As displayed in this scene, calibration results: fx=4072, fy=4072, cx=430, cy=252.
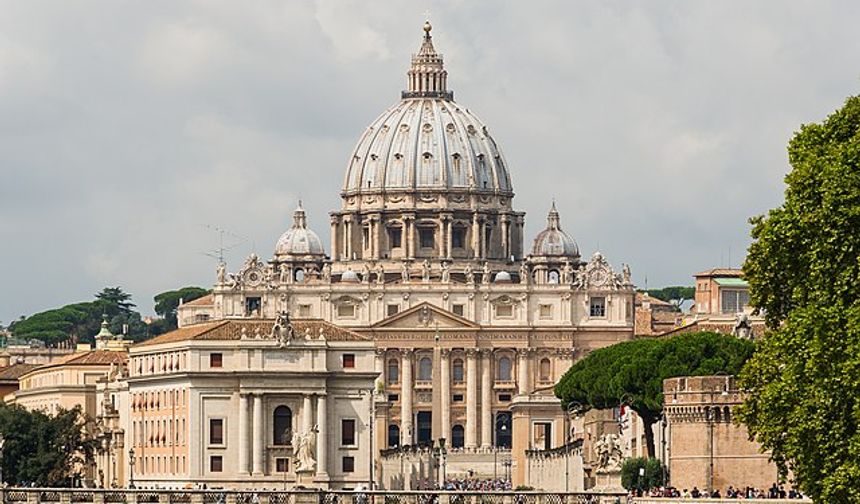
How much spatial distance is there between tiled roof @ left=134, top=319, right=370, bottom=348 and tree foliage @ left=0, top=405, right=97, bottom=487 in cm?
516

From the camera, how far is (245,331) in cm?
14512

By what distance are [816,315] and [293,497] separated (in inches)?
607

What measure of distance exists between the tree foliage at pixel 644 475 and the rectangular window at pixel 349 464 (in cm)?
2131

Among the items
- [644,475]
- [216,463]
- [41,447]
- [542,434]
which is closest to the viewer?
[644,475]

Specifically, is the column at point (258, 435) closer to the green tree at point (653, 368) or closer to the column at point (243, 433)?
the column at point (243, 433)

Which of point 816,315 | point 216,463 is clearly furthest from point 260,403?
point 816,315

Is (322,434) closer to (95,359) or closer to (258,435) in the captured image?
(258,435)

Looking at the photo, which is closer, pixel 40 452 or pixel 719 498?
pixel 719 498

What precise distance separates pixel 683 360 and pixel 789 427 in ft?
181

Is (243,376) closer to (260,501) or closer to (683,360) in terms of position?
(683,360)

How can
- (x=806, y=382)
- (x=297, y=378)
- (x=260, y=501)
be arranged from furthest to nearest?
(x=297, y=378), (x=260, y=501), (x=806, y=382)

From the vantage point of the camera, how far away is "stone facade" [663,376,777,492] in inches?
4158

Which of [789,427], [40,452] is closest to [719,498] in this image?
[789,427]

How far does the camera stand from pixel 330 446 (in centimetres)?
13900
